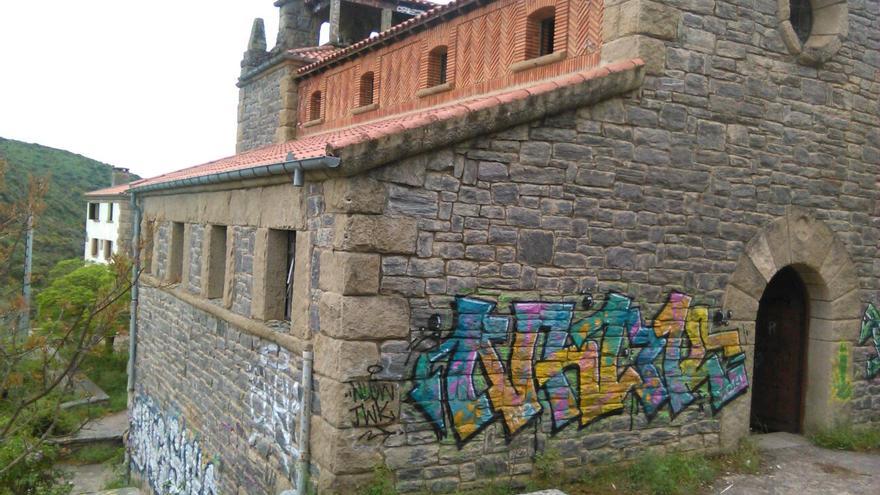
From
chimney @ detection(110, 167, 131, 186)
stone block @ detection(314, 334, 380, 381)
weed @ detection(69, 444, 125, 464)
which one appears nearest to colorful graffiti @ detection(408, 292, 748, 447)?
stone block @ detection(314, 334, 380, 381)

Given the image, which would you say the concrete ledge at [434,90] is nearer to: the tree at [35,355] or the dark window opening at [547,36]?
the dark window opening at [547,36]

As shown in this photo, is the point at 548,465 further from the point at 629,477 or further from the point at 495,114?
the point at 495,114

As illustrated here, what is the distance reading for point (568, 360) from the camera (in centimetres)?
672

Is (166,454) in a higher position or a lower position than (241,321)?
lower

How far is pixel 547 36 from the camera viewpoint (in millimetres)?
8625

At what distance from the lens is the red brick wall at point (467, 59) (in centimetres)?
774

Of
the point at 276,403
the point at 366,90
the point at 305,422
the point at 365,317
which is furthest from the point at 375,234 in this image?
the point at 366,90

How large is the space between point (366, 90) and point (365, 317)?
7.13 meters

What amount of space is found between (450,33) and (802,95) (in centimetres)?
441

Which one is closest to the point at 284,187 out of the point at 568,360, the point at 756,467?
the point at 568,360

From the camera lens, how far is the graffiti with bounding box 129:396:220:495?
9.29 meters

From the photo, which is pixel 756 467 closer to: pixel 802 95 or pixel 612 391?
pixel 612 391

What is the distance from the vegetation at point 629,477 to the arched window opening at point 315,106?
901 cm

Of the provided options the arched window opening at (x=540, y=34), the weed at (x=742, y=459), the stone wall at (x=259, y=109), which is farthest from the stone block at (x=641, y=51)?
the stone wall at (x=259, y=109)
